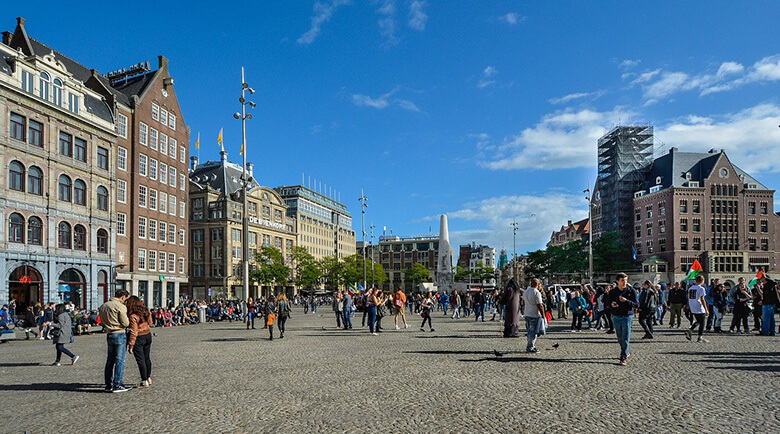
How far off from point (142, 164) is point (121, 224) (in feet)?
18.0

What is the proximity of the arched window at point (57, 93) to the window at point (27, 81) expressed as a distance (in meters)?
2.09

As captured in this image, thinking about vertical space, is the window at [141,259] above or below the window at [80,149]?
below

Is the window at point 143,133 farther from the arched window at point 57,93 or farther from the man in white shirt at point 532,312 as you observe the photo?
the man in white shirt at point 532,312


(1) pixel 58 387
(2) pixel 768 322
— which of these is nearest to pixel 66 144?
(1) pixel 58 387

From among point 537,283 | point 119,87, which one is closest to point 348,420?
point 537,283

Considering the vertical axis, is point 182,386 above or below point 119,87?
below

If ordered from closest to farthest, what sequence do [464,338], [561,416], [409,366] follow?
1. [561,416]
2. [409,366]
3. [464,338]

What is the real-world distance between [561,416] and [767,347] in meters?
10.9

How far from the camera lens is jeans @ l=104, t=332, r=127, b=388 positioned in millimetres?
10320

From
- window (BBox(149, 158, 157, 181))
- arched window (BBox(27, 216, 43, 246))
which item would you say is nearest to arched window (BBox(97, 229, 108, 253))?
arched window (BBox(27, 216, 43, 246))

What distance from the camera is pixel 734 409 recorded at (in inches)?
317

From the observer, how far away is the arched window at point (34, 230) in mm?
36875

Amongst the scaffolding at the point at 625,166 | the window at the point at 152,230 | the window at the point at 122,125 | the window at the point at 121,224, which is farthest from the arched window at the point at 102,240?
the scaffolding at the point at 625,166

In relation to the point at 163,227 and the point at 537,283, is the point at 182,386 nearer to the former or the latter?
the point at 537,283
